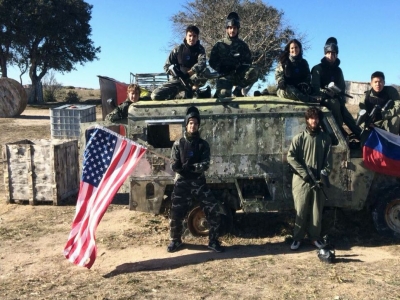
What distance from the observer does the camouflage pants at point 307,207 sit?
Result: 6.35 metres

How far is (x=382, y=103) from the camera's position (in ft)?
23.5

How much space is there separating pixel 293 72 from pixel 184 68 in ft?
5.53

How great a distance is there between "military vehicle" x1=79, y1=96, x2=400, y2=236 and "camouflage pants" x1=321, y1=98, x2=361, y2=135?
11.3 inches

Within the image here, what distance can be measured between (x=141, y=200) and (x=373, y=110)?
3.56 meters

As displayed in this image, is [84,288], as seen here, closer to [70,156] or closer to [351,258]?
[351,258]

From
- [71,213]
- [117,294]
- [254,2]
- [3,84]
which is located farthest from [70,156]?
[254,2]

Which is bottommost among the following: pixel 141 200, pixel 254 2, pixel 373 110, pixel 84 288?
pixel 84 288

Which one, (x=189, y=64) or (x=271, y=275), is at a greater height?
(x=189, y=64)

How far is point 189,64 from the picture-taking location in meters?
7.43

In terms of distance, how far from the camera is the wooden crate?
30.1 feet

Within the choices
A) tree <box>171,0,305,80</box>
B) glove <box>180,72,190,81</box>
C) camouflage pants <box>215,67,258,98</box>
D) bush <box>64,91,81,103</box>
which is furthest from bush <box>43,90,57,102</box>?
camouflage pants <box>215,67,258,98</box>

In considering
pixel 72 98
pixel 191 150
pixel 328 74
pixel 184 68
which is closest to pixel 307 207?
pixel 191 150

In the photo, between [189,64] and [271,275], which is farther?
[189,64]

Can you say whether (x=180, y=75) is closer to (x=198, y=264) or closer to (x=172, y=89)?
(x=172, y=89)
